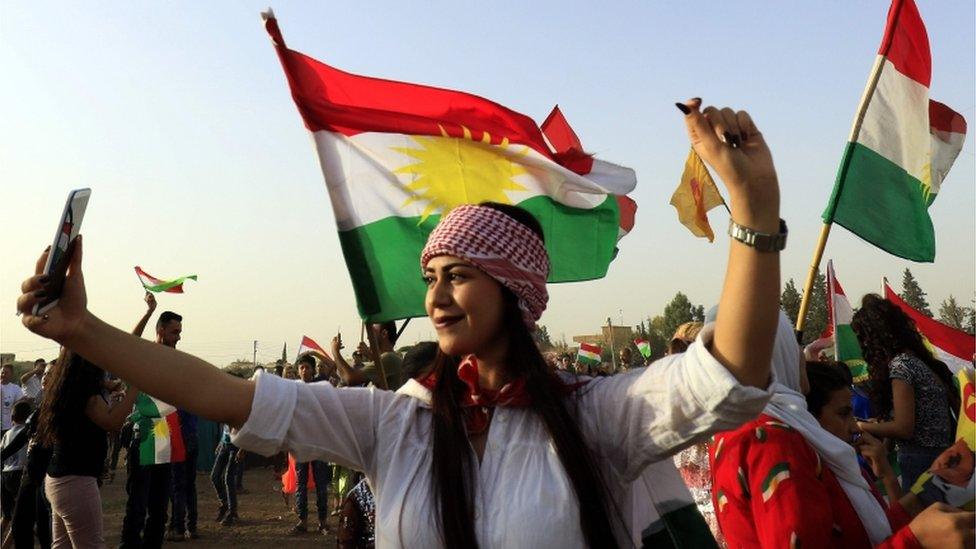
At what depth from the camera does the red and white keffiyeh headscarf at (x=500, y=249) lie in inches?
85.3

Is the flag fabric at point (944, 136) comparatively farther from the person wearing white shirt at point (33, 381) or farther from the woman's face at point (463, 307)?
the person wearing white shirt at point (33, 381)

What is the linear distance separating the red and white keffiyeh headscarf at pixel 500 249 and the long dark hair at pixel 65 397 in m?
4.79

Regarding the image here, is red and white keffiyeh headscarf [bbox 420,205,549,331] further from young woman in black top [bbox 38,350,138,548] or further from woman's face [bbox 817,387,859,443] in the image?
young woman in black top [bbox 38,350,138,548]

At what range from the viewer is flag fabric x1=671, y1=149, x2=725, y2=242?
257 inches

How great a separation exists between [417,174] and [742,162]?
3.11m

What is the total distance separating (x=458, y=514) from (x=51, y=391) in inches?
205

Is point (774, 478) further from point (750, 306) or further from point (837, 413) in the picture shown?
point (750, 306)

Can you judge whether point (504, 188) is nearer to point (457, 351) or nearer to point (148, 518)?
point (457, 351)

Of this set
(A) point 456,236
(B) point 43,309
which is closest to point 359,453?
(A) point 456,236

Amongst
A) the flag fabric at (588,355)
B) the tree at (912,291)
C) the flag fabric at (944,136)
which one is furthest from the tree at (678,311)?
the flag fabric at (944,136)

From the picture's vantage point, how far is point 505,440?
208 centimetres

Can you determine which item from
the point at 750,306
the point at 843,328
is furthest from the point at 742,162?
the point at 843,328

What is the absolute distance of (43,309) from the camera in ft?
6.55

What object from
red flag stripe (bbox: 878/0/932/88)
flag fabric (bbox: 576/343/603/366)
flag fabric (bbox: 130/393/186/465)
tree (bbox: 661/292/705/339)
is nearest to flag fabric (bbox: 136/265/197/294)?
flag fabric (bbox: 130/393/186/465)
